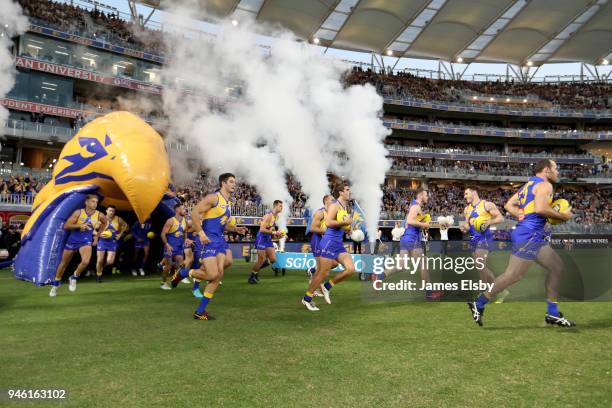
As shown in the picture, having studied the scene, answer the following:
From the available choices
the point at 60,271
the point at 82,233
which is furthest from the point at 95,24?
the point at 60,271

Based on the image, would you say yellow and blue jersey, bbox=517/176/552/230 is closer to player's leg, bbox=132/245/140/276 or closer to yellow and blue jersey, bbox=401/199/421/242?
yellow and blue jersey, bbox=401/199/421/242

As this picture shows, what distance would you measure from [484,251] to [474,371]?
405 cm

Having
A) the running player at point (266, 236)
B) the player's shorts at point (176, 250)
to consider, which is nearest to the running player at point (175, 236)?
the player's shorts at point (176, 250)

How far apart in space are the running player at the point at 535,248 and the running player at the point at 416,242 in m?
1.48

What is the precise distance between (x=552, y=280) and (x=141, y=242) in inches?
465

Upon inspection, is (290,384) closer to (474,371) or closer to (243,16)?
(474,371)

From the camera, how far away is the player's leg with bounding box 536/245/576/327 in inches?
235

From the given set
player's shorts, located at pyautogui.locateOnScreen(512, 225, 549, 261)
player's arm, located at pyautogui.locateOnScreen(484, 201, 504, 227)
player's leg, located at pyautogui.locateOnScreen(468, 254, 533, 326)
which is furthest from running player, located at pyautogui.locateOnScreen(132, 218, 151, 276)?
Answer: player's shorts, located at pyautogui.locateOnScreen(512, 225, 549, 261)

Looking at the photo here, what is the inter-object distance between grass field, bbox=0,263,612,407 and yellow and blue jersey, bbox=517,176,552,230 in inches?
54.6

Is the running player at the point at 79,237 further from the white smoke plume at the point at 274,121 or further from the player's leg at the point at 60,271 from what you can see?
the white smoke plume at the point at 274,121

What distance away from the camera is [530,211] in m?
5.98

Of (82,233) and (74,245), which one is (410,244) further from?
(74,245)

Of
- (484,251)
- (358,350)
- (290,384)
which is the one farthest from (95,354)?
(484,251)

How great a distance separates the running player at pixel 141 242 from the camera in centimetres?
1369
